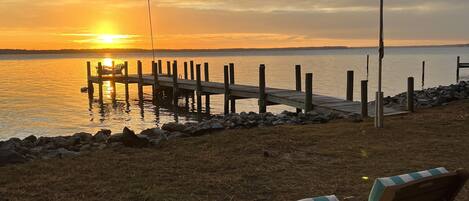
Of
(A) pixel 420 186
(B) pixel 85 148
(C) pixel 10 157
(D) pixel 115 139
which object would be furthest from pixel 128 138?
(A) pixel 420 186

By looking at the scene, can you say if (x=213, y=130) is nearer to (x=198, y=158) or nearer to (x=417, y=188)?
(x=198, y=158)

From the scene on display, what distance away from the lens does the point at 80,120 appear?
82.3 ft

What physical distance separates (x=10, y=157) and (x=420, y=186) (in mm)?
7560

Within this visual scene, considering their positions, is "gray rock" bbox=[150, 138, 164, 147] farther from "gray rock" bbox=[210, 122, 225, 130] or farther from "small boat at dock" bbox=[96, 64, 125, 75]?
"small boat at dock" bbox=[96, 64, 125, 75]

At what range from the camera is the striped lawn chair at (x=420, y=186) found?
11.1 feet

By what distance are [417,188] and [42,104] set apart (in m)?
32.1

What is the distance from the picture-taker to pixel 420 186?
3.56 meters

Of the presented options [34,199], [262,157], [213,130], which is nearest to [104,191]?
[34,199]

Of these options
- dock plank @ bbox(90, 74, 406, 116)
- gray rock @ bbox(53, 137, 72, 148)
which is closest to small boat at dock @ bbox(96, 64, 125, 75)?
dock plank @ bbox(90, 74, 406, 116)

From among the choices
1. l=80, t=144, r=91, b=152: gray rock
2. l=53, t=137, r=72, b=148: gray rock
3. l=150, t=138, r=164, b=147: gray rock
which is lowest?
l=53, t=137, r=72, b=148: gray rock

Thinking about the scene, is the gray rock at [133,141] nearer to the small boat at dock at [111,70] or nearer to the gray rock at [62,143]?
the gray rock at [62,143]

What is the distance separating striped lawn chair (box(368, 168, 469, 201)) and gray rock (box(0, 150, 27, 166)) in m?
7.14

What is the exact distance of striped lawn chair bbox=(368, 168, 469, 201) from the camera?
3391 millimetres

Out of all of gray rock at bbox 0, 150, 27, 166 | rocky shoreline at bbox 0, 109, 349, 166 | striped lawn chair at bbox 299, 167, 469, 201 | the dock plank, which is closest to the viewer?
striped lawn chair at bbox 299, 167, 469, 201
